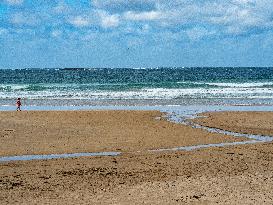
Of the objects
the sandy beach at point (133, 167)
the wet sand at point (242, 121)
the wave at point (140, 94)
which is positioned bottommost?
the sandy beach at point (133, 167)

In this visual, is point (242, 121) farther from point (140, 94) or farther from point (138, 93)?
point (138, 93)

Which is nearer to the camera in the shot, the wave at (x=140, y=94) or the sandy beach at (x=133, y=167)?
the sandy beach at (x=133, y=167)

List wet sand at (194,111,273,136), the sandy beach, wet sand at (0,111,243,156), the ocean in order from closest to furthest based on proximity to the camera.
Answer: the sandy beach, wet sand at (0,111,243,156), wet sand at (194,111,273,136), the ocean

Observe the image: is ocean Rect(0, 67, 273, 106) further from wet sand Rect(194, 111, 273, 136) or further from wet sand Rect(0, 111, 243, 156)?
wet sand Rect(0, 111, 243, 156)

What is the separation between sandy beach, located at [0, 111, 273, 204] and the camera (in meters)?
10.5

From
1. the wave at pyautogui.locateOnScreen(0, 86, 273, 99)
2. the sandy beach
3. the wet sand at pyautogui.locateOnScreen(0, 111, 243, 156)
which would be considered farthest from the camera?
the wave at pyautogui.locateOnScreen(0, 86, 273, 99)

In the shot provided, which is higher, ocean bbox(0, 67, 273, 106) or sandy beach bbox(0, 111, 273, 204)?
ocean bbox(0, 67, 273, 106)

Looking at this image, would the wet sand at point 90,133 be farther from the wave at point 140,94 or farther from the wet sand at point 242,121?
the wave at point 140,94

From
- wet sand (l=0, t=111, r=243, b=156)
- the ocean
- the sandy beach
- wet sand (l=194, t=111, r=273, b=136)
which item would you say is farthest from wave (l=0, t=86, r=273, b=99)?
the sandy beach

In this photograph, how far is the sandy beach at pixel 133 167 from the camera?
10.5 m

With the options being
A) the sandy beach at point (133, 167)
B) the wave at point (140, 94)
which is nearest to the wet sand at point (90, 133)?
the sandy beach at point (133, 167)

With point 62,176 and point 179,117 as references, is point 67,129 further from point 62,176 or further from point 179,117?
point 62,176

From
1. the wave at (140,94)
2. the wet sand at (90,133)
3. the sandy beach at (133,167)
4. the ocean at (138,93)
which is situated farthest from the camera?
the wave at (140,94)

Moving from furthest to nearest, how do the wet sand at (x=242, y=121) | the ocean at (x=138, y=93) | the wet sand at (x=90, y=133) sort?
the ocean at (x=138, y=93) → the wet sand at (x=242, y=121) → the wet sand at (x=90, y=133)
